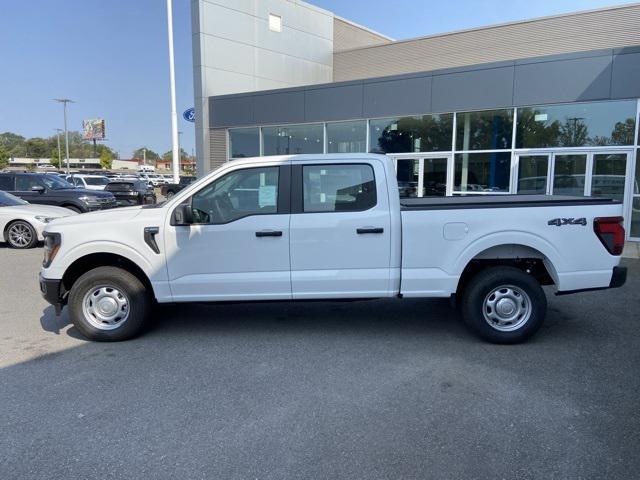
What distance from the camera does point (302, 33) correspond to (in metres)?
20.9

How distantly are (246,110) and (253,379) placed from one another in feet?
48.5

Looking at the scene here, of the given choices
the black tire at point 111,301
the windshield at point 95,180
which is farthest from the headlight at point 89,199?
the windshield at point 95,180

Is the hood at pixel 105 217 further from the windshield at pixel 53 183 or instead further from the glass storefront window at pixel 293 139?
the glass storefront window at pixel 293 139

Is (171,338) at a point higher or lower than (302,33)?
lower

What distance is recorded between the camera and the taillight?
4820 millimetres

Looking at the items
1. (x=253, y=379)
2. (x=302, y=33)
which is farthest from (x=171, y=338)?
(x=302, y=33)

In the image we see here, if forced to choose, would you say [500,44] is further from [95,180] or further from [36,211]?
[95,180]

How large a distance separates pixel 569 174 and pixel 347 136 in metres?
6.89

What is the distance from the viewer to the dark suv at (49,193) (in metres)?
14.1

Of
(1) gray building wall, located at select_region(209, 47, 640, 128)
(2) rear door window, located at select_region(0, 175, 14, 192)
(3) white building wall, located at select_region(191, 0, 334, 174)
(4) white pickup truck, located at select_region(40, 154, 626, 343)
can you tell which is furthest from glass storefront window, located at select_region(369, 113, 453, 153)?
(2) rear door window, located at select_region(0, 175, 14, 192)

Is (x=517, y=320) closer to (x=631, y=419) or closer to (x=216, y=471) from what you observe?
(x=631, y=419)

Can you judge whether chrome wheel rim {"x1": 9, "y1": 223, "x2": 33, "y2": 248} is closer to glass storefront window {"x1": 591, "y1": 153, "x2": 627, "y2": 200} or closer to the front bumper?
the front bumper

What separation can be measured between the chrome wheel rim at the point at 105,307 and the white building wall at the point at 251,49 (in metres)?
14.2

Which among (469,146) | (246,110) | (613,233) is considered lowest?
(613,233)
